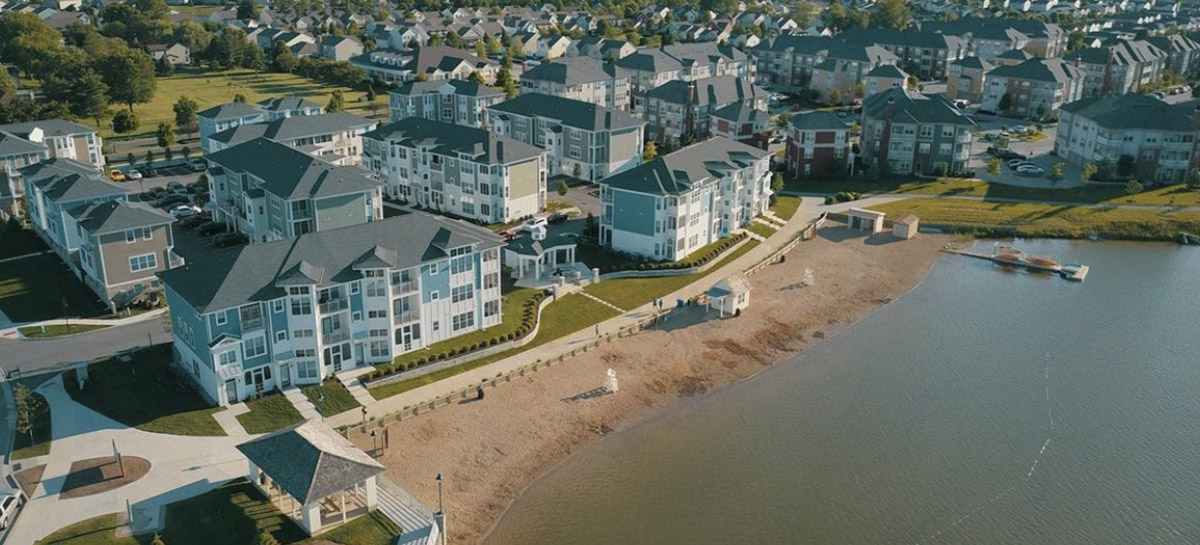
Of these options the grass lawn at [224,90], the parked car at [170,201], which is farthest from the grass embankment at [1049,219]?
the grass lawn at [224,90]

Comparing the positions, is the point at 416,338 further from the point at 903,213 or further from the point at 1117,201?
the point at 1117,201

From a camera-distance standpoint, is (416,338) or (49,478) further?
(416,338)

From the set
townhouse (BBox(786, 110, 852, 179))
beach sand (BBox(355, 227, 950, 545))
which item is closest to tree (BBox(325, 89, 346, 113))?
townhouse (BBox(786, 110, 852, 179))

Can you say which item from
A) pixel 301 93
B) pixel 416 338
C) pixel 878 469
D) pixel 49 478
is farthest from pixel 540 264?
pixel 301 93

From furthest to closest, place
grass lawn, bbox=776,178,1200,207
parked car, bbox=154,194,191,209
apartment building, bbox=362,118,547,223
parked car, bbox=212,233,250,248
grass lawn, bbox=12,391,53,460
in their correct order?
grass lawn, bbox=776,178,1200,207 → parked car, bbox=154,194,191,209 → apartment building, bbox=362,118,547,223 → parked car, bbox=212,233,250,248 → grass lawn, bbox=12,391,53,460

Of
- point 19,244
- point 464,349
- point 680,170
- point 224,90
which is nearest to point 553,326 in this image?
point 464,349

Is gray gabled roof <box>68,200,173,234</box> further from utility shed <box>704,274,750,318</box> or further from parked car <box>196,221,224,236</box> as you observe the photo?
utility shed <box>704,274,750,318</box>

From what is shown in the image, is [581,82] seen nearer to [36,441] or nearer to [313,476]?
[36,441]

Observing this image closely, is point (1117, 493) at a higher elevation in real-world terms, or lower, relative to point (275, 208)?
lower
